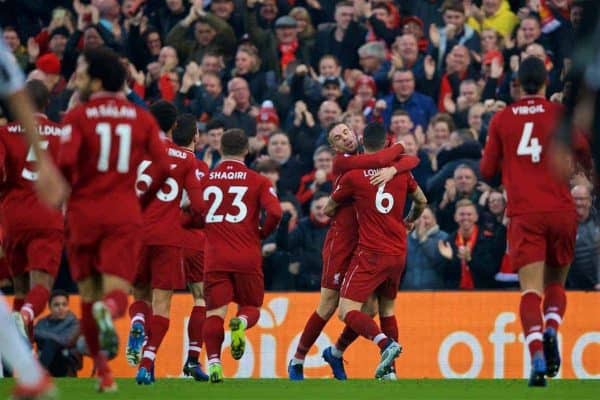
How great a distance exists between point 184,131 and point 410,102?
270 inches

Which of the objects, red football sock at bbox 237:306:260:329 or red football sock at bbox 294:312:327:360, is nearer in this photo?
red football sock at bbox 237:306:260:329

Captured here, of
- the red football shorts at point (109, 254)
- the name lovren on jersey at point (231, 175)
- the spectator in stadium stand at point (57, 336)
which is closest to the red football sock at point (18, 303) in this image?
the name lovren on jersey at point (231, 175)

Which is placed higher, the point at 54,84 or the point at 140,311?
the point at 54,84

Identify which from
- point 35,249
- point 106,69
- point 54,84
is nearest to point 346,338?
point 35,249

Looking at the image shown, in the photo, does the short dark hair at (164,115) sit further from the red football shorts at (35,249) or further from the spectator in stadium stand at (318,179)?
the spectator in stadium stand at (318,179)

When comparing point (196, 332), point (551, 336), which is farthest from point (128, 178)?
point (196, 332)

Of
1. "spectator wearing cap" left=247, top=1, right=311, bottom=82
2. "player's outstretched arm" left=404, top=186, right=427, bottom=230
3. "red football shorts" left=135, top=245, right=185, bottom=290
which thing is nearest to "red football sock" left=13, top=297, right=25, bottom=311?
"red football shorts" left=135, top=245, right=185, bottom=290

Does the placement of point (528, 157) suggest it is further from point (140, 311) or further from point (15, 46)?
point (15, 46)

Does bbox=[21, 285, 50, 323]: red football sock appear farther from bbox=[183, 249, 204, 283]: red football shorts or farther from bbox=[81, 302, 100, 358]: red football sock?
bbox=[183, 249, 204, 283]: red football shorts

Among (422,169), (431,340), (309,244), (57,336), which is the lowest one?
(431,340)

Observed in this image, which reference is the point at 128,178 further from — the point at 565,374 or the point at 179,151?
the point at 565,374

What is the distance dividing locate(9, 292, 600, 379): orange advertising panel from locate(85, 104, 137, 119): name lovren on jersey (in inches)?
295

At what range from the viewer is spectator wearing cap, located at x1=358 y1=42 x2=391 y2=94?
23156 millimetres

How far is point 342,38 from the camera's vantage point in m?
23.8
